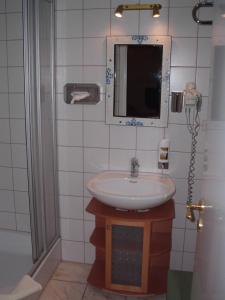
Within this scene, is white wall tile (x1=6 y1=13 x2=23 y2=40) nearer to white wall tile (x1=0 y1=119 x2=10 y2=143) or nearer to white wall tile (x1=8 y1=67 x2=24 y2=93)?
white wall tile (x1=8 y1=67 x2=24 y2=93)

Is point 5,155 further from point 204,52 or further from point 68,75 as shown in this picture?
point 204,52

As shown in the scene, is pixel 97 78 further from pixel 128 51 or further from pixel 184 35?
pixel 184 35

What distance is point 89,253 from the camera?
233cm

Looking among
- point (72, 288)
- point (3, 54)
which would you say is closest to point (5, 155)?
point (3, 54)

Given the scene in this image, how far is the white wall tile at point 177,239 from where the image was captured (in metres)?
2.15

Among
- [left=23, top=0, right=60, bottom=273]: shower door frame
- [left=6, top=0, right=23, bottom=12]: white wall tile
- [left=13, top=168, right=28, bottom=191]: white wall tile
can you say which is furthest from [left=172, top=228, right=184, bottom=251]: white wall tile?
[left=6, top=0, right=23, bottom=12]: white wall tile

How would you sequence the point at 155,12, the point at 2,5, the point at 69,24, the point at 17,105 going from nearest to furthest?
the point at 155,12 → the point at 69,24 → the point at 2,5 → the point at 17,105

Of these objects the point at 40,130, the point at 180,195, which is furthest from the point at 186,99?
the point at 40,130

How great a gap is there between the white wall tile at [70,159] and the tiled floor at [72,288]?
0.83m

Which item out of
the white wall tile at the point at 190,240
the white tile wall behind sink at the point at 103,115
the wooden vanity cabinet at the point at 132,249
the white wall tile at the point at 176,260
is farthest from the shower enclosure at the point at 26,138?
the white wall tile at the point at 190,240

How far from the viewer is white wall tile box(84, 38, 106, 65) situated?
197 cm

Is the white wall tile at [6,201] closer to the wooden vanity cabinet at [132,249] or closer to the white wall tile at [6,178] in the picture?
the white wall tile at [6,178]

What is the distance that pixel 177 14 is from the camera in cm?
184

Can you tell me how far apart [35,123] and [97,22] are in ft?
2.72
